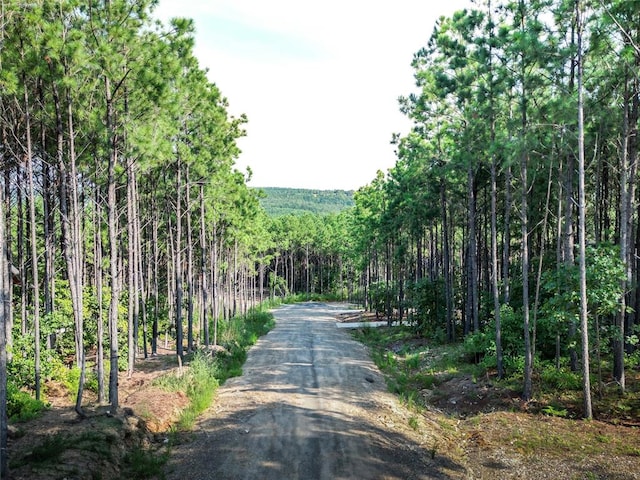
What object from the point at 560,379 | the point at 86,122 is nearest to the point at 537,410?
the point at 560,379

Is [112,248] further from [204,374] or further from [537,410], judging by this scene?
[537,410]

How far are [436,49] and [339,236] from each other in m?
50.1

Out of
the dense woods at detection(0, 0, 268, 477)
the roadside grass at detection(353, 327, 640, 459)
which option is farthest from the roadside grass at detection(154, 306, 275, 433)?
the roadside grass at detection(353, 327, 640, 459)

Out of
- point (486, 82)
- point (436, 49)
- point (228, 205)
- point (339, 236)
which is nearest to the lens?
point (486, 82)

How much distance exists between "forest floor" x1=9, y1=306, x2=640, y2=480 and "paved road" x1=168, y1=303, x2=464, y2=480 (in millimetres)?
65

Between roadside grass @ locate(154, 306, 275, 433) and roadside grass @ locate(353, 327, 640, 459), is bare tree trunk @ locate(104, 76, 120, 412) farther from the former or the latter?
roadside grass @ locate(353, 327, 640, 459)

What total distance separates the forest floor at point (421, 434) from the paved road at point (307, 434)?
7 centimetres

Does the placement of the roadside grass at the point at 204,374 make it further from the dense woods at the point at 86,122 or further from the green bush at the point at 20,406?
the green bush at the point at 20,406

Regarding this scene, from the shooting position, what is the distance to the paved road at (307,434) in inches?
352

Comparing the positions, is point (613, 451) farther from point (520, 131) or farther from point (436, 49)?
point (436, 49)

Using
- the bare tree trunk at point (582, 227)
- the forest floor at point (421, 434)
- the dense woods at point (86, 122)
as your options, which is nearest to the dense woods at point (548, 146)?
the bare tree trunk at point (582, 227)

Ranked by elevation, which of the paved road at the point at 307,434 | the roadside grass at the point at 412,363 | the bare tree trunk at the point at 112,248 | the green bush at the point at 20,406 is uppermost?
the bare tree trunk at the point at 112,248

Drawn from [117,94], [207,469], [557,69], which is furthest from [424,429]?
[117,94]

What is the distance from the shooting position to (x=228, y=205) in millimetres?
25438
